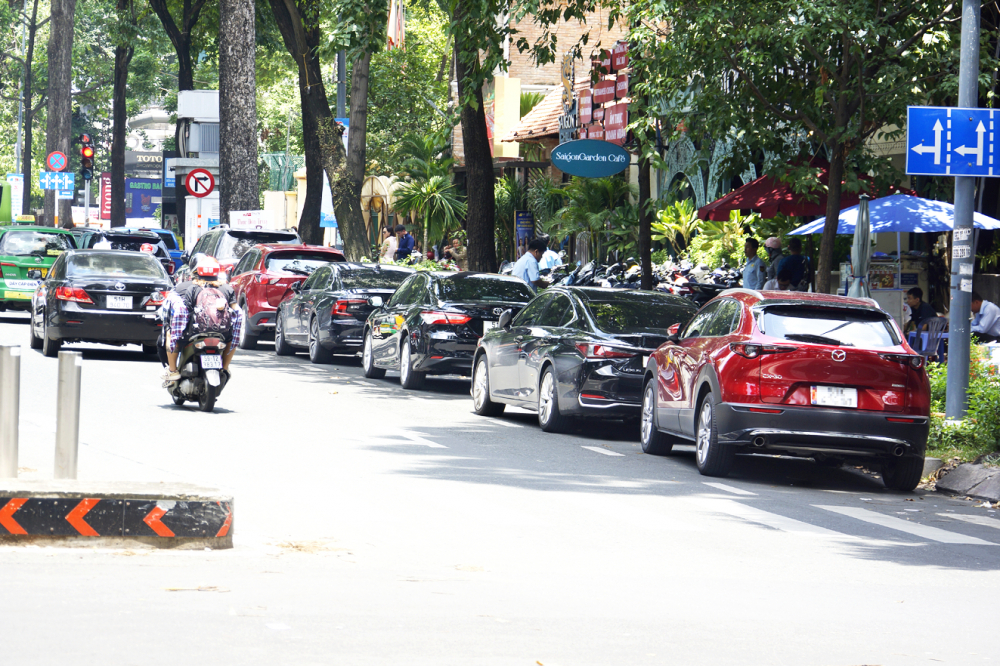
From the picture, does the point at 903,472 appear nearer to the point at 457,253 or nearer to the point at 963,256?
the point at 963,256

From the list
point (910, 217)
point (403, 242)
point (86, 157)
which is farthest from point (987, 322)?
point (86, 157)

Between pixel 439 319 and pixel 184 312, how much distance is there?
3914mm

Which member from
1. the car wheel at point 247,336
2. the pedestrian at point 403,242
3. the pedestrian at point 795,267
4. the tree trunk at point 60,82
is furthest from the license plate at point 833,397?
the tree trunk at point 60,82

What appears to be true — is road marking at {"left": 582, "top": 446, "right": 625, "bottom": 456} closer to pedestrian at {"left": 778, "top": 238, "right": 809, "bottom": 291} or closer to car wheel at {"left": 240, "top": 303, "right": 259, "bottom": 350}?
pedestrian at {"left": 778, "top": 238, "right": 809, "bottom": 291}

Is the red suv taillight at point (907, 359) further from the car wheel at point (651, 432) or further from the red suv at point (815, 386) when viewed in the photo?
the car wheel at point (651, 432)

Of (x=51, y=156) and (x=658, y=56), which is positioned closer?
(x=658, y=56)

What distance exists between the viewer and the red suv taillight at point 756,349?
38.8ft

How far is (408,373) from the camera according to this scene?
19.0m

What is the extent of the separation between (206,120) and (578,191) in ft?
54.4

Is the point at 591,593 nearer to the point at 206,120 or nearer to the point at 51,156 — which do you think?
the point at 206,120

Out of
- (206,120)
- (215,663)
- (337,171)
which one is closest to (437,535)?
(215,663)

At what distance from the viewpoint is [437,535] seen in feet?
29.5

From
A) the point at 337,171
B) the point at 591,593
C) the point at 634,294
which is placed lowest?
the point at 591,593

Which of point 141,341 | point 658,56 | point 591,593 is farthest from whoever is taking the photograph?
point 141,341
